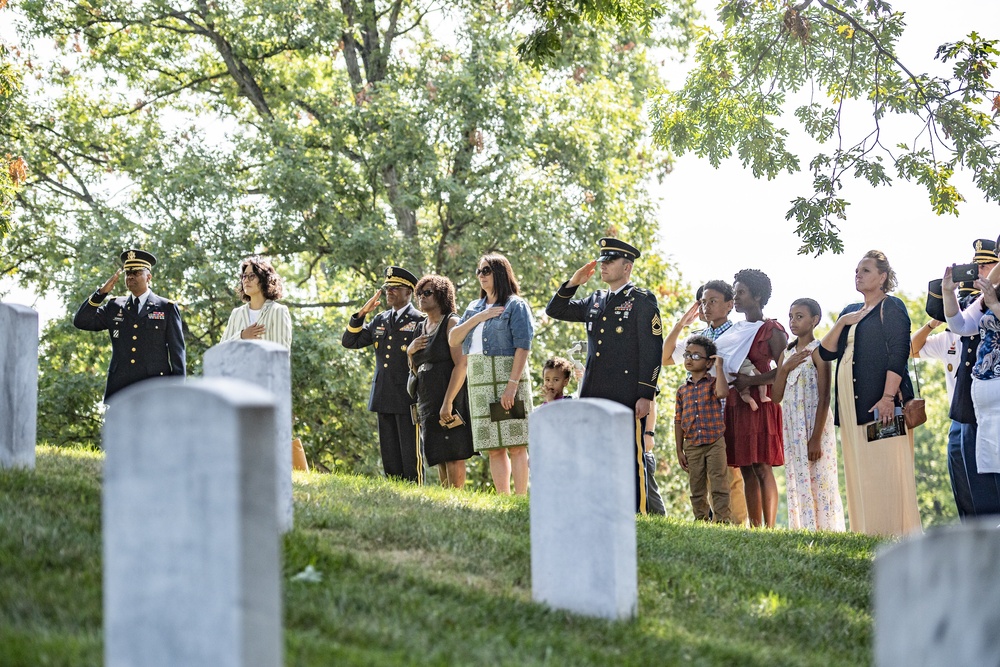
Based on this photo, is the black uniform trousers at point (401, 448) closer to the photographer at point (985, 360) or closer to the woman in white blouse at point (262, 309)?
the woman in white blouse at point (262, 309)

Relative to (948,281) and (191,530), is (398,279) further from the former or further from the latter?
(191,530)

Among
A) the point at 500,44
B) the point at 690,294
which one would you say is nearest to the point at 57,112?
the point at 500,44

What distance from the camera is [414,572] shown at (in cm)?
532

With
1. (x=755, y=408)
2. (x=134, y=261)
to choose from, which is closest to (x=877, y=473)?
(x=755, y=408)

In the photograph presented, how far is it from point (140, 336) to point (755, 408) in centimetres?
549

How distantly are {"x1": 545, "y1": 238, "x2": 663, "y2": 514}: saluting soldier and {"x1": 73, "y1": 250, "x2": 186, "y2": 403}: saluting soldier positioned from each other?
146 inches

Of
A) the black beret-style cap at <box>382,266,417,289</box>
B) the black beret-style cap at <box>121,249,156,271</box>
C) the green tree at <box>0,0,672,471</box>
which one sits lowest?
the black beret-style cap at <box>382,266,417,289</box>

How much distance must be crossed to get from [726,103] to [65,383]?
432 inches

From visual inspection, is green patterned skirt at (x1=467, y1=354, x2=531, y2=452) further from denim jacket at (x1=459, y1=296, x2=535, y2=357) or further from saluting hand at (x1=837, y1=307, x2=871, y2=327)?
saluting hand at (x1=837, y1=307, x2=871, y2=327)

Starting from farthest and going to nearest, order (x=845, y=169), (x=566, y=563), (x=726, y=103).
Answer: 1. (x=726, y=103)
2. (x=845, y=169)
3. (x=566, y=563)

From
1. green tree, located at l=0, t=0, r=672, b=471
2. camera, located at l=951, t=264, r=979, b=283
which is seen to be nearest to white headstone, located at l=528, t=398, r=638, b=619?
camera, located at l=951, t=264, r=979, b=283

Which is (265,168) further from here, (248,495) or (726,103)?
(248,495)

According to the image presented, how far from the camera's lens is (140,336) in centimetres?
963

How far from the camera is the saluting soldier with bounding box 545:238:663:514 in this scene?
869cm
